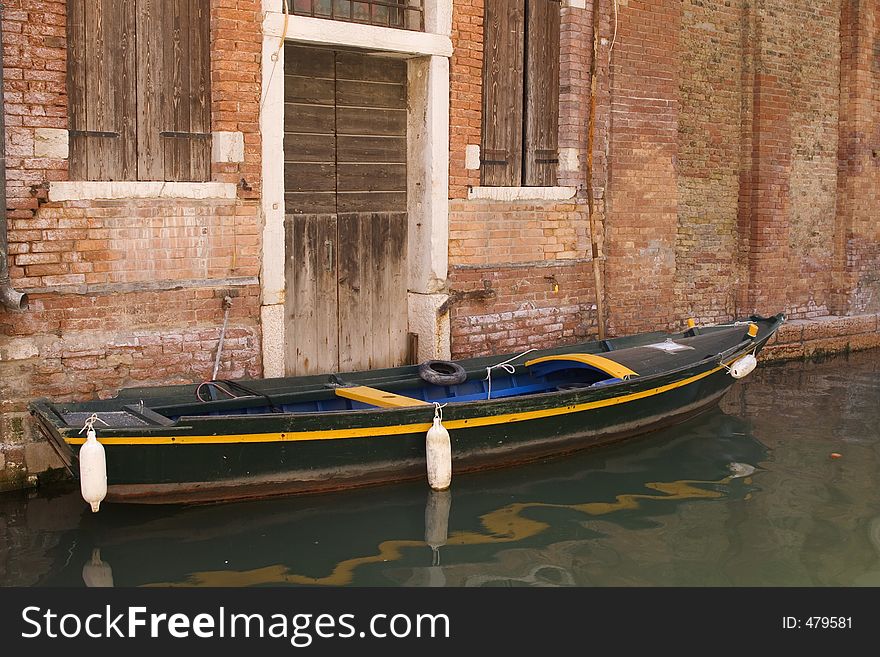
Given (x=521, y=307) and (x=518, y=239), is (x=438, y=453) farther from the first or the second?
(x=518, y=239)

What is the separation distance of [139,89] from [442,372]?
3.20 m

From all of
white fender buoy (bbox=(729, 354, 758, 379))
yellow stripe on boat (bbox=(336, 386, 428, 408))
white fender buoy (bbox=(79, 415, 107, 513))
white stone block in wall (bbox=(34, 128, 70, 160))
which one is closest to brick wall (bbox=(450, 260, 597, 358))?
white fender buoy (bbox=(729, 354, 758, 379))

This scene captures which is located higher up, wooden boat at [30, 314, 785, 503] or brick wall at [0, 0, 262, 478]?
brick wall at [0, 0, 262, 478]

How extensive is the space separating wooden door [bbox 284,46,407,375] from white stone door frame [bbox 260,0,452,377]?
5.6 inches

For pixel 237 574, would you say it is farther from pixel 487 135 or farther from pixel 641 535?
pixel 487 135

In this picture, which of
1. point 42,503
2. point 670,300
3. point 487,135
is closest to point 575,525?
point 42,503

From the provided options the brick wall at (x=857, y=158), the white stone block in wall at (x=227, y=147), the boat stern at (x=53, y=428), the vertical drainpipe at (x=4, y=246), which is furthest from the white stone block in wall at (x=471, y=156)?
the brick wall at (x=857, y=158)

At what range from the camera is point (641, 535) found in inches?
265

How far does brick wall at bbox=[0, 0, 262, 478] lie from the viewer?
23.0ft

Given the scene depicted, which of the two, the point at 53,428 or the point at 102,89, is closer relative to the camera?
the point at 53,428

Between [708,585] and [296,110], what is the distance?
4.97 meters

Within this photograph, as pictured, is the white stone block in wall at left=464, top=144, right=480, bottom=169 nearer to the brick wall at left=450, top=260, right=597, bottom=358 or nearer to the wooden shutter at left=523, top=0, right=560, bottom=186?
the wooden shutter at left=523, top=0, right=560, bottom=186

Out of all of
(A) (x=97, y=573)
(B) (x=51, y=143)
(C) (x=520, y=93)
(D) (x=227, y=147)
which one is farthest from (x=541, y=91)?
(A) (x=97, y=573)

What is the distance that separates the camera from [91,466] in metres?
6.20
